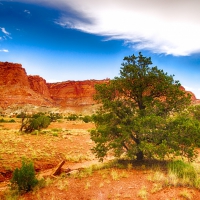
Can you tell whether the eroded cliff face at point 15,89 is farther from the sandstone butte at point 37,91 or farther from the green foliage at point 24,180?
the green foliage at point 24,180

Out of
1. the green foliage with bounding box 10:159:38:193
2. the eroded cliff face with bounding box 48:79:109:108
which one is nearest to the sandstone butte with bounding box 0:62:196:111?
the eroded cliff face with bounding box 48:79:109:108

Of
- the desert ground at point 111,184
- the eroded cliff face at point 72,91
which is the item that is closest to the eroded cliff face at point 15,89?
the eroded cliff face at point 72,91

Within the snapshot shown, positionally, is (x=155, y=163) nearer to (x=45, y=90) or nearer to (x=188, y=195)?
(x=188, y=195)

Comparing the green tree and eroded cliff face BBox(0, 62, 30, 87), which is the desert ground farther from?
eroded cliff face BBox(0, 62, 30, 87)

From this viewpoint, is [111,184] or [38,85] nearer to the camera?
[111,184]

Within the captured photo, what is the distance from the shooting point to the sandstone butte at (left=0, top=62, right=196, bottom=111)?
376 feet

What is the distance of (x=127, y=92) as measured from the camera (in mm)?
12617

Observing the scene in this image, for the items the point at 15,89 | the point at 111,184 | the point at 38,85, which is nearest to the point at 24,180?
the point at 111,184

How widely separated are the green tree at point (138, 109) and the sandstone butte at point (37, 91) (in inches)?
2764

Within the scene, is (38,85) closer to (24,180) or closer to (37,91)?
(37,91)

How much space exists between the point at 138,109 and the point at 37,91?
14515 centimetres

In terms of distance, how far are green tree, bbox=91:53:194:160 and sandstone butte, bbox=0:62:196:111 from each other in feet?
230

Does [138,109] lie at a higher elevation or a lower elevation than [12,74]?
lower

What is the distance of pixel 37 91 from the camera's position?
150 m
